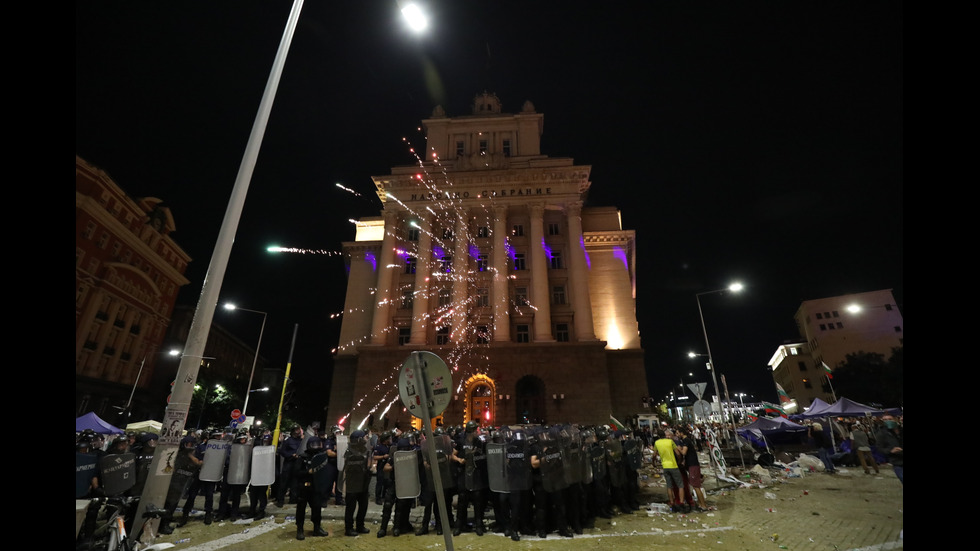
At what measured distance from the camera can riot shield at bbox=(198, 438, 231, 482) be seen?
9688 mm

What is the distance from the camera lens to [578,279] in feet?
111

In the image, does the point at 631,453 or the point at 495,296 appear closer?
the point at 631,453

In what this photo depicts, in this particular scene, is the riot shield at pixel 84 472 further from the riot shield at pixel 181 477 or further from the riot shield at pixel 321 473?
the riot shield at pixel 321 473

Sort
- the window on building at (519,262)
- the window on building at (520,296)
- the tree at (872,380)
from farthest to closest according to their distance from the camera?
1. the tree at (872,380)
2. the window on building at (519,262)
3. the window on building at (520,296)

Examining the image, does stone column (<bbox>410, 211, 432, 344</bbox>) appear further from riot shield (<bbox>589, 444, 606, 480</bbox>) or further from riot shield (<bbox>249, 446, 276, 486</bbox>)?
riot shield (<bbox>589, 444, 606, 480</bbox>)

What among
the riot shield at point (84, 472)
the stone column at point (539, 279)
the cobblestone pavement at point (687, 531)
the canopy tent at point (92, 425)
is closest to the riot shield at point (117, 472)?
the riot shield at point (84, 472)

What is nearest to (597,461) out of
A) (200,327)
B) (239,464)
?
(200,327)

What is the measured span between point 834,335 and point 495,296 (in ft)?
263

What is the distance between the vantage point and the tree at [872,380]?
46.4 meters

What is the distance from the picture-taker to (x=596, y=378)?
3008 centimetres

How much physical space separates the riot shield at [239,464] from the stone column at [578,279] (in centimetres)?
2530

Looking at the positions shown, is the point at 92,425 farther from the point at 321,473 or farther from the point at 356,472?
the point at 356,472

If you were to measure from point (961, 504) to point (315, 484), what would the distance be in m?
9.11

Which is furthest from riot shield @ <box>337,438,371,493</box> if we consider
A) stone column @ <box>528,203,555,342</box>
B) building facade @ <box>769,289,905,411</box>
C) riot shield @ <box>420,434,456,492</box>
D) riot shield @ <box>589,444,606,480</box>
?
building facade @ <box>769,289,905,411</box>
